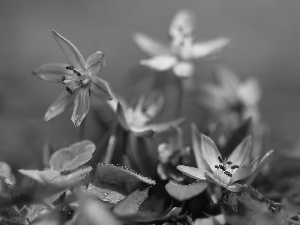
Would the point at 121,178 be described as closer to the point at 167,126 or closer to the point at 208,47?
the point at 167,126

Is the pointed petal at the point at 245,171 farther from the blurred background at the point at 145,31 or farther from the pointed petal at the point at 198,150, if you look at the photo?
the blurred background at the point at 145,31

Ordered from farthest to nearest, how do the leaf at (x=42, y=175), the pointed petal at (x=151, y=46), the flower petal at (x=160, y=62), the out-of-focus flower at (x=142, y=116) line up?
the pointed petal at (x=151, y=46) → the flower petal at (x=160, y=62) → the out-of-focus flower at (x=142, y=116) → the leaf at (x=42, y=175)

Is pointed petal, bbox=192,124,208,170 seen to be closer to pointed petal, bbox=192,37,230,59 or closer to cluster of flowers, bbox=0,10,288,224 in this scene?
cluster of flowers, bbox=0,10,288,224

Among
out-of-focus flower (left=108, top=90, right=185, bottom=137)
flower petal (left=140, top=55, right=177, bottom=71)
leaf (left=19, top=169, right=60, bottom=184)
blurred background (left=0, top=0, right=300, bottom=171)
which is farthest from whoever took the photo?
blurred background (left=0, top=0, right=300, bottom=171)

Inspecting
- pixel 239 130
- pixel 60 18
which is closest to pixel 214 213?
pixel 239 130

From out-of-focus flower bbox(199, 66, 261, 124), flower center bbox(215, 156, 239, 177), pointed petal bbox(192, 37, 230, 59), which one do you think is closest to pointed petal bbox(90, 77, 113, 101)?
flower center bbox(215, 156, 239, 177)

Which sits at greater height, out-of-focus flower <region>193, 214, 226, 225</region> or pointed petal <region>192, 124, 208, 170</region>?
pointed petal <region>192, 124, 208, 170</region>

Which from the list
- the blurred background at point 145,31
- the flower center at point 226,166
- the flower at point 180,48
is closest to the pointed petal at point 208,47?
the flower at point 180,48
